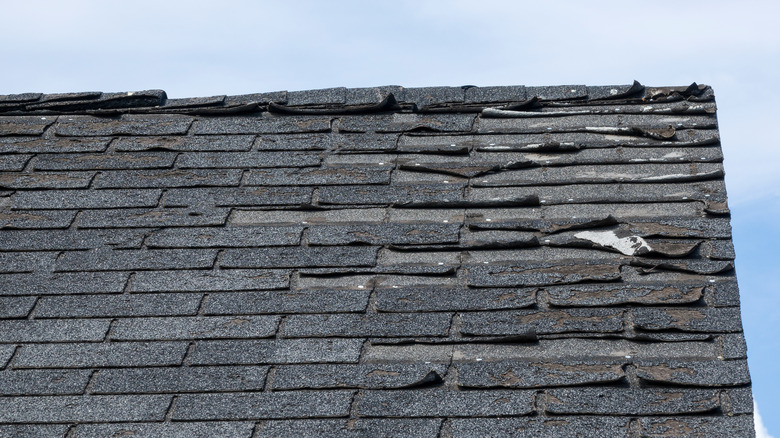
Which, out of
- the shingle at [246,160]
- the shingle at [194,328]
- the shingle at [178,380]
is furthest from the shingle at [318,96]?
the shingle at [178,380]

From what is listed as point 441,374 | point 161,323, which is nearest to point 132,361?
point 161,323

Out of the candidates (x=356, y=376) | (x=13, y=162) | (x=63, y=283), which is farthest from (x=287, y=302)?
(x=13, y=162)

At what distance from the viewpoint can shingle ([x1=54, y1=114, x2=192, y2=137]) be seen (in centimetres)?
430

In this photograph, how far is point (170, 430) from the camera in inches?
109

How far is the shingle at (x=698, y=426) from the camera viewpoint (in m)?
2.55

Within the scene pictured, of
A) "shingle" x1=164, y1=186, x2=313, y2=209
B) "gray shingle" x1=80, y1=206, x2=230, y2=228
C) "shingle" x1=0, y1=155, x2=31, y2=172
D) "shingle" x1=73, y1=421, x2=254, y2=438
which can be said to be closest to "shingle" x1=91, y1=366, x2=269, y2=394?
"shingle" x1=73, y1=421, x2=254, y2=438

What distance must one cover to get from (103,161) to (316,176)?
3.09 feet

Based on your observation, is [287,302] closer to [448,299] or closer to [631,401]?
[448,299]

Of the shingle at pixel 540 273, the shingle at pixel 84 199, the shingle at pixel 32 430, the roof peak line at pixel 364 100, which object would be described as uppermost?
the roof peak line at pixel 364 100

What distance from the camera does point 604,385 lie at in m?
2.75

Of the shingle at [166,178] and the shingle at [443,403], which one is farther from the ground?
the shingle at [166,178]

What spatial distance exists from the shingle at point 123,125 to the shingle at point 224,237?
0.82 m

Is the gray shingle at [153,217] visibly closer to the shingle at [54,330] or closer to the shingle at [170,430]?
the shingle at [54,330]

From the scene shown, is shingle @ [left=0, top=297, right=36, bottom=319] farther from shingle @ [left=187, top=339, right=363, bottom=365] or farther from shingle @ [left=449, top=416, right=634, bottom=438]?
shingle @ [left=449, top=416, right=634, bottom=438]
